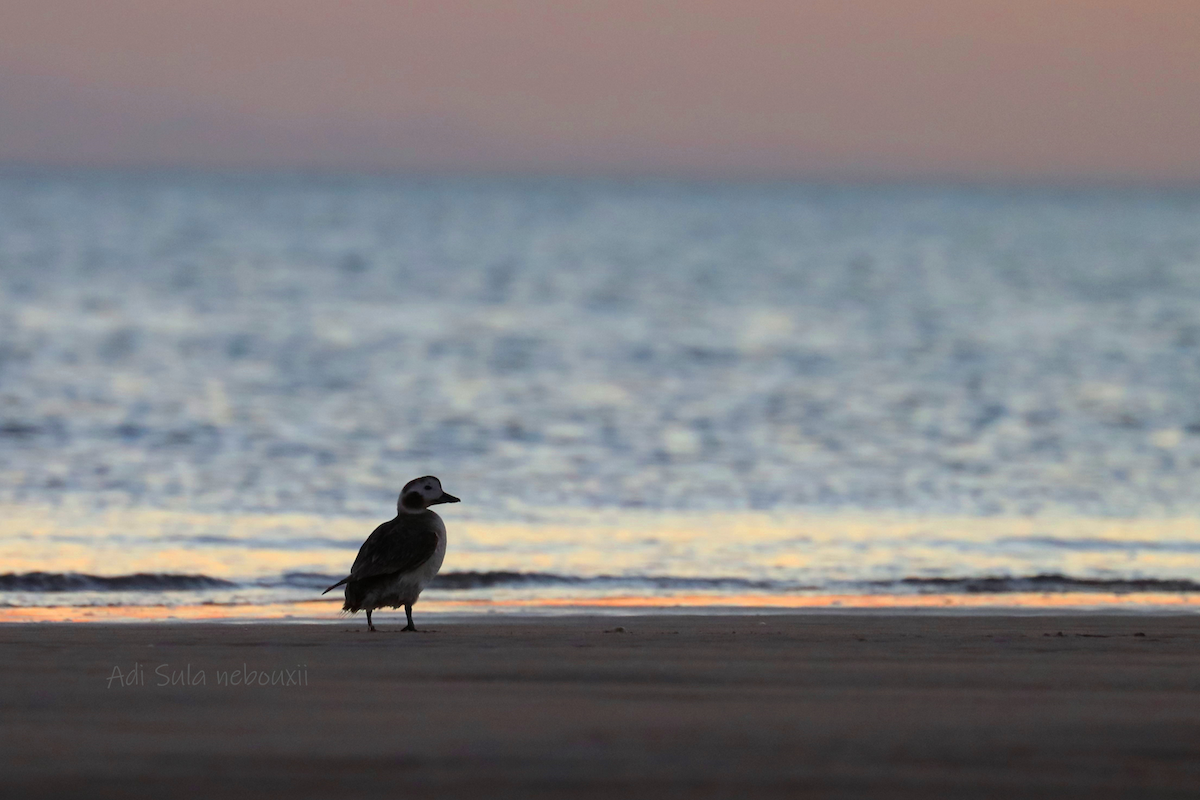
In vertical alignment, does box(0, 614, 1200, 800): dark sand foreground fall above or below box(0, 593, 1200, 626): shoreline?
below

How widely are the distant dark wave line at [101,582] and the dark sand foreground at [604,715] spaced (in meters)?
2.47

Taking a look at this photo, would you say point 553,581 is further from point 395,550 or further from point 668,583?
point 395,550

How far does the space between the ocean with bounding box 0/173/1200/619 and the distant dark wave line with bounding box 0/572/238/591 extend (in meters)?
0.02

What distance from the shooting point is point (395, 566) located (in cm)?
837

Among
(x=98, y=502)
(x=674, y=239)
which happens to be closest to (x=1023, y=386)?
(x=98, y=502)

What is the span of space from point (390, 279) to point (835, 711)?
4674 cm

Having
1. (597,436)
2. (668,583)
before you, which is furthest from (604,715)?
(597,436)

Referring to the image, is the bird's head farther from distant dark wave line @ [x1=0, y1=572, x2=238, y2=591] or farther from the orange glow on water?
distant dark wave line @ [x1=0, y1=572, x2=238, y2=591]

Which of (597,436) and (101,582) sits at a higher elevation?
(597,436)

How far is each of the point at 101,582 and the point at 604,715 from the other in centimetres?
582

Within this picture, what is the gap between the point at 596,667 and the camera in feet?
22.4

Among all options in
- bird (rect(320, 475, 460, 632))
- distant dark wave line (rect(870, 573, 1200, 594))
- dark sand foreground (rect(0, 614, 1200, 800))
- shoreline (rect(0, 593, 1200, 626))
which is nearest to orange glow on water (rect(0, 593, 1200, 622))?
shoreline (rect(0, 593, 1200, 626))

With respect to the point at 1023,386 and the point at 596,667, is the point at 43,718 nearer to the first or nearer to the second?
the point at 596,667

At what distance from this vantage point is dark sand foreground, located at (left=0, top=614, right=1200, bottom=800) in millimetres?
4832
